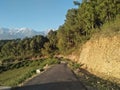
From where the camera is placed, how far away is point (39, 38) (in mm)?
124438

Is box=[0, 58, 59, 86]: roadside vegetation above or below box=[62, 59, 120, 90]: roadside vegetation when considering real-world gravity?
below

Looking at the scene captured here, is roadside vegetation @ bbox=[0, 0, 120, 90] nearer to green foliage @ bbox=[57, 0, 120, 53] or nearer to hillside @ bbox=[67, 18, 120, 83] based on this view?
green foliage @ bbox=[57, 0, 120, 53]

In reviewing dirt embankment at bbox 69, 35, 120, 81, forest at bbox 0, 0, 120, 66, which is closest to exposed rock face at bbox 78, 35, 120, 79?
dirt embankment at bbox 69, 35, 120, 81

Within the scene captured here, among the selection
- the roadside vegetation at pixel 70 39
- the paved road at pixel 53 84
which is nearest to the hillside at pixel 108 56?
the roadside vegetation at pixel 70 39

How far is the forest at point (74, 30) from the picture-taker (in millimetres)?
54938

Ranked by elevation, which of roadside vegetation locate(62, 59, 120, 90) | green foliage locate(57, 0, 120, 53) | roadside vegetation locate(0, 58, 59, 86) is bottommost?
roadside vegetation locate(0, 58, 59, 86)

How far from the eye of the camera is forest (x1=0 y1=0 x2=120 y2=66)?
5494 centimetres

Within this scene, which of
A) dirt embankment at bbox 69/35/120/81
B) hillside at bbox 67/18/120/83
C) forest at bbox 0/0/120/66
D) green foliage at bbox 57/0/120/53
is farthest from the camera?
forest at bbox 0/0/120/66

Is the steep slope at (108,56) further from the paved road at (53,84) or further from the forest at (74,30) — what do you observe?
the forest at (74,30)

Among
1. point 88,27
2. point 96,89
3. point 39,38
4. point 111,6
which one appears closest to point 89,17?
point 88,27

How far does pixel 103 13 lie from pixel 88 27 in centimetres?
1292

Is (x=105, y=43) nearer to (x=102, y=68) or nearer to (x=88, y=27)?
(x=102, y=68)

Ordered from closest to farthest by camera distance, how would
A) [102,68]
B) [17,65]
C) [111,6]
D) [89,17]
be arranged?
1. [102,68]
2. [111,6]
3. [89,17]
4. [17,65]

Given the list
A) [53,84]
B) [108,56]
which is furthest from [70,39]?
[53,84]
